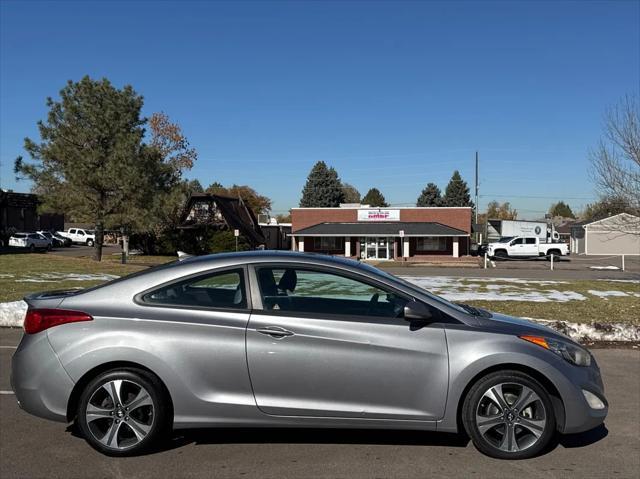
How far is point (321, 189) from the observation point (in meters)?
91.0

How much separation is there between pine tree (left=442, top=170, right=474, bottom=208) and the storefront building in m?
37.1

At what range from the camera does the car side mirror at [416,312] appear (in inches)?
161

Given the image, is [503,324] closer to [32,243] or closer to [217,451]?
[217,451]

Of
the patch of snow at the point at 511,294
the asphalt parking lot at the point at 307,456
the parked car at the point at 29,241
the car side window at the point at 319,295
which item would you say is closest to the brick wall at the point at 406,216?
the parked car at the point at 29,241

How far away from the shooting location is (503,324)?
14.3 feet

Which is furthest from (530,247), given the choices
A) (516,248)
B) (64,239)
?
(64,239)

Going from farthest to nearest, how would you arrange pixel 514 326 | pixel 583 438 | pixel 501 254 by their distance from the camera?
pixel 501 254, pixel 583 438, pixel 514 326

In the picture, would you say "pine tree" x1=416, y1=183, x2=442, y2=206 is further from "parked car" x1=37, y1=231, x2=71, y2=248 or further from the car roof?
the car roof

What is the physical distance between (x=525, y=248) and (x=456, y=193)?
40.6 metres

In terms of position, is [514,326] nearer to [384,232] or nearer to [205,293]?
[205,293]

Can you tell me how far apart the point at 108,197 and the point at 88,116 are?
4.43 m

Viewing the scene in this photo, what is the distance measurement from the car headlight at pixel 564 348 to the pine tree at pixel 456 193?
89.5 metres

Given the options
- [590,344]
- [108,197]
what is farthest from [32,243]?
[590,344]

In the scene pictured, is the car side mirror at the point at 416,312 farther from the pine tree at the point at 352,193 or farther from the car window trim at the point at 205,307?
the pine tree at the point at 352,193
